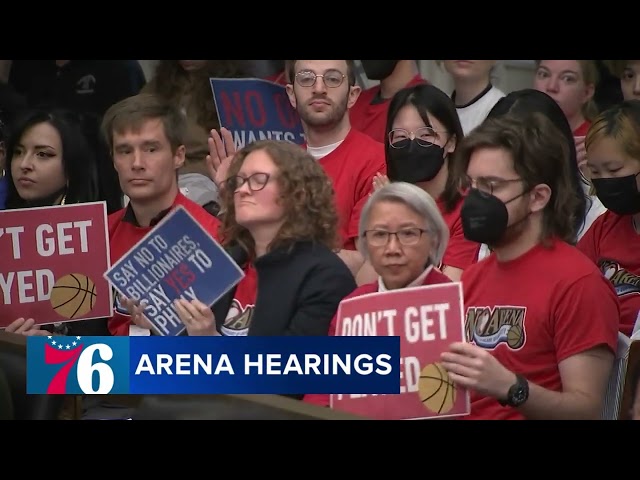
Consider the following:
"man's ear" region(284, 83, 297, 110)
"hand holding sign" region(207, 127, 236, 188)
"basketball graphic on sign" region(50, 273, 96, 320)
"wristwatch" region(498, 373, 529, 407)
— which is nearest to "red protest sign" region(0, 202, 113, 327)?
"basketball graphic on sign" region(50, 273, 96, 320)

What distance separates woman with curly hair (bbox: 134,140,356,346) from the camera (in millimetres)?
4434

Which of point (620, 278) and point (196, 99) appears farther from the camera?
point (196, 99)

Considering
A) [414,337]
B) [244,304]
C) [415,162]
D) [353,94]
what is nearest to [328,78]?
[353,94]

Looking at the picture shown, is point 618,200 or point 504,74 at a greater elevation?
Answer: point 504,74

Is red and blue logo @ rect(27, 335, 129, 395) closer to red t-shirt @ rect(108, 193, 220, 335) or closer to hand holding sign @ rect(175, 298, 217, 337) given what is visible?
red t-shirt @ rect(108, 193, 220, 335)

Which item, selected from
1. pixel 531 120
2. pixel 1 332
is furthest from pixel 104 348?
pixel 531 120

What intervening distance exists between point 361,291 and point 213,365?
0.58 metres

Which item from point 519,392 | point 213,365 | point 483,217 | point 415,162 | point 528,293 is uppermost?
point 415,162

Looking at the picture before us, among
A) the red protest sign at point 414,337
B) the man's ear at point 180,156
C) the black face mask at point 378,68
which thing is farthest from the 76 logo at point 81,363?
the black face mask at point 378,68

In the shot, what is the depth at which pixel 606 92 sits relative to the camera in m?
4.40

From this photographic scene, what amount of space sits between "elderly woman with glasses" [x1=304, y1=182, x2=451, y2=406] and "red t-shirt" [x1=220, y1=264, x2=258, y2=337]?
1.33ft

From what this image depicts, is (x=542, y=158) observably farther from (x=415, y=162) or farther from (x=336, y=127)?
(x=336, y=127)

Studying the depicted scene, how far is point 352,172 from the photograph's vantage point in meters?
4.50

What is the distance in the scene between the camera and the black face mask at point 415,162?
440 cm
